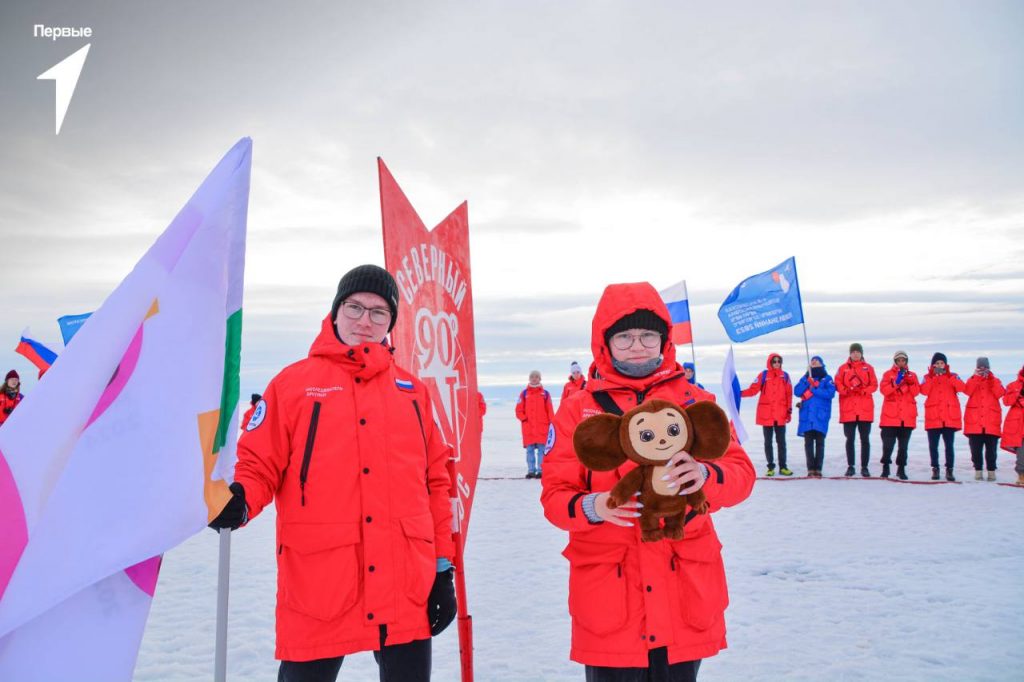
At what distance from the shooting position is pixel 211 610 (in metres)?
5.34

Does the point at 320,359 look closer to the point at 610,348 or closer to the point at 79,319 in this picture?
the point at 610,348

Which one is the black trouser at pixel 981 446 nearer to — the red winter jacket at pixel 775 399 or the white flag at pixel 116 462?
the red winter jacket at pixel 775 399

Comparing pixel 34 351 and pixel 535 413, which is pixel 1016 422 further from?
pixel 34 351

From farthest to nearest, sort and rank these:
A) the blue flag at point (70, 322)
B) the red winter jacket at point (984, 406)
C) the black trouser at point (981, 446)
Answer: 1. the black trouser at point (981, 446)
2. the red winter jacket at point (984, 406)
3. the blue flag at point (70, 322)

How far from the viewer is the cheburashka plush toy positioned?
6.79ft

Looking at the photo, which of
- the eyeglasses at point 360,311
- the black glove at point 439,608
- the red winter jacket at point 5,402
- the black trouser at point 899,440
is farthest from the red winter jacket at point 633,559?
the red winter jacket at point 5,402

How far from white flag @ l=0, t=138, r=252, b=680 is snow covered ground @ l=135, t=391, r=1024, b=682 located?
2895 millimetres

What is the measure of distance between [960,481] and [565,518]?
1110 centimetres

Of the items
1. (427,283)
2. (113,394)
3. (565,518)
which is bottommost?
(565,518)

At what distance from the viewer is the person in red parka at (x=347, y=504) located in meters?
2.17

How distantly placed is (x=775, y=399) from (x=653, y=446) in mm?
10836

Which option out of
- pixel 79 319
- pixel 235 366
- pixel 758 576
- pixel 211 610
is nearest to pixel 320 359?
pixel 235 366

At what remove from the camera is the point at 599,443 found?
6.93 ft

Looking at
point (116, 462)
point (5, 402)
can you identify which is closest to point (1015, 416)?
point (116, 462)
